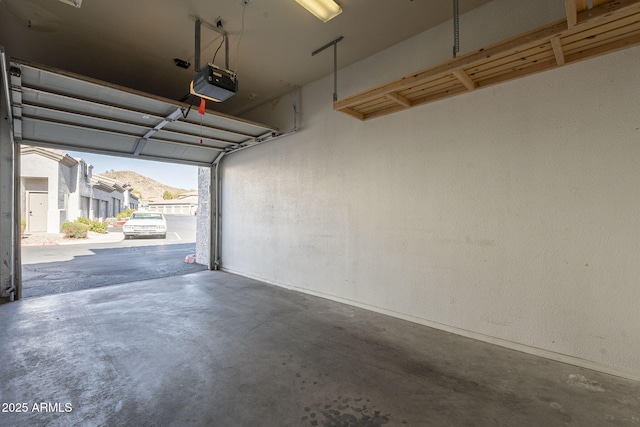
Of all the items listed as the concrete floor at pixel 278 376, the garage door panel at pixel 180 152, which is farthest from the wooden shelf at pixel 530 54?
the garage door panel at pixel 180 152

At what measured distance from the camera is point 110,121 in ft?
14.1

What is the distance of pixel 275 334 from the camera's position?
310 cm

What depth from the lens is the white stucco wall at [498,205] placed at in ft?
7.52

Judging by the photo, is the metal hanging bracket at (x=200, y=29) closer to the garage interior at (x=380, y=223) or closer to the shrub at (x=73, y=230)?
the garage interior at (x=380, y=223)

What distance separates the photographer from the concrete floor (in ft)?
6.02

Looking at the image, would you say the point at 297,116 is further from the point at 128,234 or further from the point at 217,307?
the point at 128,234

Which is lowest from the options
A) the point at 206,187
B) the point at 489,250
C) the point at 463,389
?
the point at 463,389

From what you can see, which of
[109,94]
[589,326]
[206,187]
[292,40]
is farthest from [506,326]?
[206,187]

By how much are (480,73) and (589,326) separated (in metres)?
2.51

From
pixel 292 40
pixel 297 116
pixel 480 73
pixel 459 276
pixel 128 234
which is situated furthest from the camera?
pixel 128 234

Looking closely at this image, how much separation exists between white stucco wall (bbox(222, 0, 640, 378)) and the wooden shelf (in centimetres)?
15

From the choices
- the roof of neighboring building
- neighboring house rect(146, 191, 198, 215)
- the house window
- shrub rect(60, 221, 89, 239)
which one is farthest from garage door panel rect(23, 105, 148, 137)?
neighboring house rect(146, 191, 198, 215)

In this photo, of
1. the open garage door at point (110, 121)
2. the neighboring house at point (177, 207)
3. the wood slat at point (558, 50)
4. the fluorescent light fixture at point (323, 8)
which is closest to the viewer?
the wood slat at point (558, 50)

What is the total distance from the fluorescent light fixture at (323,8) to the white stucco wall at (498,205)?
1.15 metres
